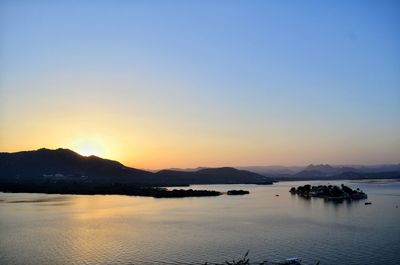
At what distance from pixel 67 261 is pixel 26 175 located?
158 metres

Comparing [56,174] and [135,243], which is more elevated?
[56,174]

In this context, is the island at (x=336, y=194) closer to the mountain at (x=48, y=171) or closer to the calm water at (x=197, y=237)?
the calm water at (x=197, y=237)

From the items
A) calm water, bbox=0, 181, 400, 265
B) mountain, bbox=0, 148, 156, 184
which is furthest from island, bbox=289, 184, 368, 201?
mountain, bbox=0, 148, 156, 184

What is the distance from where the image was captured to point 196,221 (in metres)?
52.6

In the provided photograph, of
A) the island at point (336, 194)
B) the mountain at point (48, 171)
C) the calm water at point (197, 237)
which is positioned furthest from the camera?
the mountain at point (48, 171)

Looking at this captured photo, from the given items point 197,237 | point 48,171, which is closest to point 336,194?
point 197,237

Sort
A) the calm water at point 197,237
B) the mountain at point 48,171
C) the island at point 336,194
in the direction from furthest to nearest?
the mountain at point 48,171, the island at point 336,194, the calm water at point 197,237

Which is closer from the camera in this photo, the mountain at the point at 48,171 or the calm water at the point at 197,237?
the calm water at the point at 197,237

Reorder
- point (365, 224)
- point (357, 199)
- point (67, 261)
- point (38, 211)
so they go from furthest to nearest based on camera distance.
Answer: point (357, 199)
point (38, 211)
point (365, 224)
point (67, 261)

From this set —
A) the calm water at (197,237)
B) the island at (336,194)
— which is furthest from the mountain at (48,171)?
the calm water at (197,237)

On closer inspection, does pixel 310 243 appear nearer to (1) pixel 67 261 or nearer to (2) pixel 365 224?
(2) pixel 365 224

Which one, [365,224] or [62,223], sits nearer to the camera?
[365,224]

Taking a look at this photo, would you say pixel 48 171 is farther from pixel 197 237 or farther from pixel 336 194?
pixel 197 237

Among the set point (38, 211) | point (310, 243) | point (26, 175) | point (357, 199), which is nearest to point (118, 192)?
point (38, 211)
